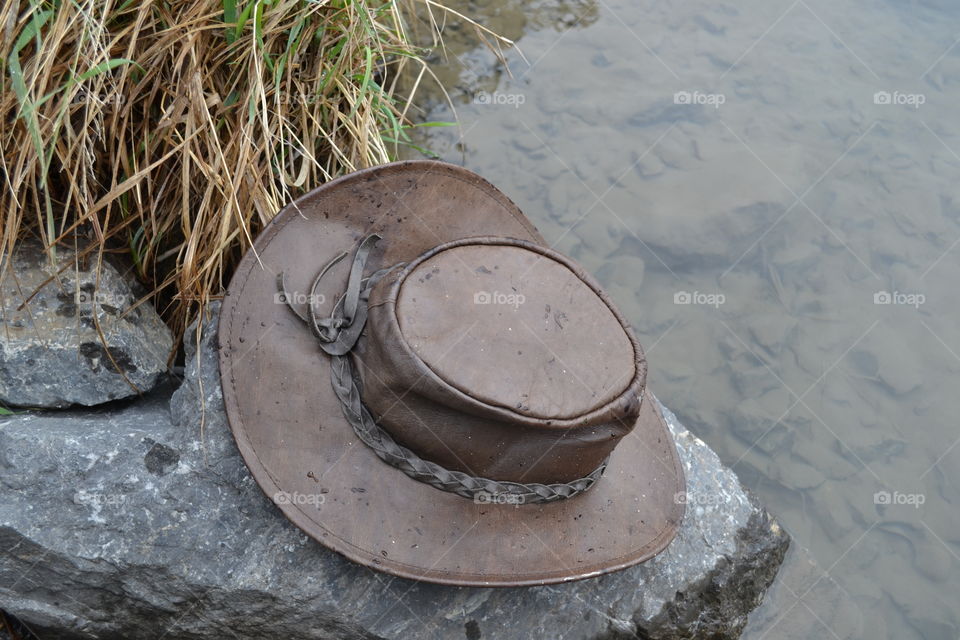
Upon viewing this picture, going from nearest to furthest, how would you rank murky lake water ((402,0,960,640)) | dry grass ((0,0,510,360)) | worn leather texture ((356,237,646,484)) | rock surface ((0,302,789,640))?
worn leather texture ((356,237,646,484)) → rock surface ((0,302,789,640)) → dry grass ((0,0,510,360)) → murky lake water ((402,0,960,640))

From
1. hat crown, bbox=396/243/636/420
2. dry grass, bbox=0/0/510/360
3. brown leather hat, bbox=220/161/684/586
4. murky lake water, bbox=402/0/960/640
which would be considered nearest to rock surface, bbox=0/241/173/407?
dry grass, bbox=0/0/510/360

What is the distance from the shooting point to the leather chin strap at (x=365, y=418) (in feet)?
7.64

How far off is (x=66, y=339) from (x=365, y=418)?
3.81 ft

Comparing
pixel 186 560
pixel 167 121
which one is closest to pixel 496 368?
pixel 186 560

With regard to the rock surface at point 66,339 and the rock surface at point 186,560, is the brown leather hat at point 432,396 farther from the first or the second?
the rock surface at point 66,339

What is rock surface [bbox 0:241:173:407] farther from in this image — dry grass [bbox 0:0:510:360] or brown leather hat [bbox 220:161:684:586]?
brown leather hat [bbox 220:161:684:586]

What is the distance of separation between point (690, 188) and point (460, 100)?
49.4 inches

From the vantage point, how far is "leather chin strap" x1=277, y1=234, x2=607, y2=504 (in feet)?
7.64

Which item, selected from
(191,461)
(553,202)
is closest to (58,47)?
(191,461)

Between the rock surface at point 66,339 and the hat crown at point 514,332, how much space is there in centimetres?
118

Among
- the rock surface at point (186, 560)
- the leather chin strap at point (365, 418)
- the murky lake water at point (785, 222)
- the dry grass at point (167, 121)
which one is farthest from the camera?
the murky lake water at point (785, 222)

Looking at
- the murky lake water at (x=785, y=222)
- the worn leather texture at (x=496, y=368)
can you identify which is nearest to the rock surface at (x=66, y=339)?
the worn leather texture at (x=496, y=368)

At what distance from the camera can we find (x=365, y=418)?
234 centimetres

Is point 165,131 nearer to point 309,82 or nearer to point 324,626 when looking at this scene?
point 309,82
